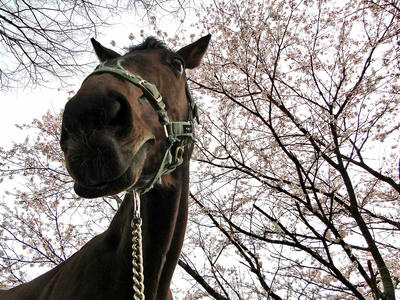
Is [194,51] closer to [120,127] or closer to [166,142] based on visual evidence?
[166,142]

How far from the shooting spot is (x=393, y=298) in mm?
4699

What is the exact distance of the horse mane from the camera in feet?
7.77

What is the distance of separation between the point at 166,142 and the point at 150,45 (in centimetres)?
94

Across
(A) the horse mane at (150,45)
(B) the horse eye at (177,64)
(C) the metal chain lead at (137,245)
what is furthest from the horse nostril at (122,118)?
(A) the horse mane at (150,45)

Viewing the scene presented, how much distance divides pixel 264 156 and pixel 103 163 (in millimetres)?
6258

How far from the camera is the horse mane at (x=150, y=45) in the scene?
2.37 metres

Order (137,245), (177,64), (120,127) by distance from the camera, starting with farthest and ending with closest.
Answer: (177,64), (137,245), (120,127)

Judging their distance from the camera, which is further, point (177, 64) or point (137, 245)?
point (177, 64)

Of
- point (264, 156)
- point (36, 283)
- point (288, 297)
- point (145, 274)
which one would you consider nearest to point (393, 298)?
point (288, 297)

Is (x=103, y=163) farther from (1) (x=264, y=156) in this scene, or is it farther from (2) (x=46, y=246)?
(2) (x=46, y=246)

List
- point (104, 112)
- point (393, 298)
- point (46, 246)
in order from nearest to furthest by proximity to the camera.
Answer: point (104, 112) → point (393, 298) → point (46, 246)

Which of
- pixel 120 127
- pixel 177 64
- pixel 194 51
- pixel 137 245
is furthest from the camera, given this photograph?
pixel 194 51

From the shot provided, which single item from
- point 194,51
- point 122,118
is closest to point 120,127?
point 122,118

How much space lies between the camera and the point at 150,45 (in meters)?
2.38
